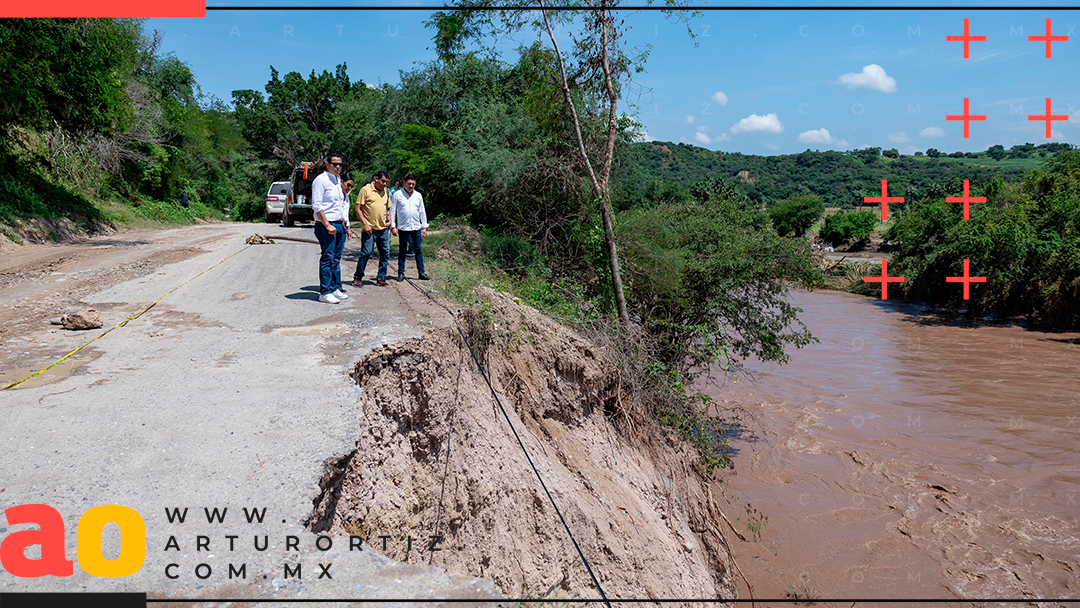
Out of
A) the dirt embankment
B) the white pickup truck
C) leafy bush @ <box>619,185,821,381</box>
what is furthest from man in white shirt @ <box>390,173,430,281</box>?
the white pickup truck

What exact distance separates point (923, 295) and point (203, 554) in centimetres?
3178

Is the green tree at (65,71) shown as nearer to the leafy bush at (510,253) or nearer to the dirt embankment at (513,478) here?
the leafy bush at (510,253)

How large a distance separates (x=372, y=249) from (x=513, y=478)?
4646mm

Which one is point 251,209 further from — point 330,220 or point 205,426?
point 205,426

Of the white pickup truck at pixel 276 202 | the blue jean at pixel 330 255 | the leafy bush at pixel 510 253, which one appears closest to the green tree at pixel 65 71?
the white pickup truck at pixel 276 202

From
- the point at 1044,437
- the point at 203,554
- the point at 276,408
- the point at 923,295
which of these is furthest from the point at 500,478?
the point at 923,295

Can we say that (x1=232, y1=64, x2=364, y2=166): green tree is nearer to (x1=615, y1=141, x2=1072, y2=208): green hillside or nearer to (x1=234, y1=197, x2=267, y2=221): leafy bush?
(x1=234, y1=197, x2=267, y2=221): leafy bush

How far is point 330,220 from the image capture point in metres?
7.62

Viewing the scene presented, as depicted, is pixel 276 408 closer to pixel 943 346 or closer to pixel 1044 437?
pixel 1044 437

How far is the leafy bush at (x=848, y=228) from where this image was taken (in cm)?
4634

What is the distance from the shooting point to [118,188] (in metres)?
27.3

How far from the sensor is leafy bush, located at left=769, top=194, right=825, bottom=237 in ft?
176

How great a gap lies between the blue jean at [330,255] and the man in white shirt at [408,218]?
1225mm

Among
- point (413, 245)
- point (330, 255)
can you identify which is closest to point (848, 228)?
point (413, 245)
